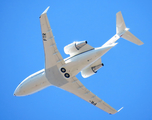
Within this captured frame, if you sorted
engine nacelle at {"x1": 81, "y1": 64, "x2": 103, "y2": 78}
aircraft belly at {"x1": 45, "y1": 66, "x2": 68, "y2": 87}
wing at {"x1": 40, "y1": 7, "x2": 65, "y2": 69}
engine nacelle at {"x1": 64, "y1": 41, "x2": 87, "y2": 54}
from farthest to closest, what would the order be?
engine nacelle at {"x1": 81, "y1": 64, "x2": 103, "y2": 78}, aircraft belly at {"x1": 45, "y1": 66, "x2": 68, "y2": 87}, engine nacelle at {"x1": 64, "y1": 41, "x2": 87, "y2": 54}, wing at {"x1": 40, "y1": 7, "x2": 65, "y2": 69}

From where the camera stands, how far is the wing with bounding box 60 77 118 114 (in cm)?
2408

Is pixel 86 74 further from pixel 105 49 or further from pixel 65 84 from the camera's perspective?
pixel 105 49

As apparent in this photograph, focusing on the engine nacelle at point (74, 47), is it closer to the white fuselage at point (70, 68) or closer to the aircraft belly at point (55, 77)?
the white fuselage at point (70, 68)

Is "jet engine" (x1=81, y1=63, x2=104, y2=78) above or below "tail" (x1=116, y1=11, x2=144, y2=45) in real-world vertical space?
below

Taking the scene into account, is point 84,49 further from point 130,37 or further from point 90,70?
point 130,37

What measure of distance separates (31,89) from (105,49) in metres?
9.63

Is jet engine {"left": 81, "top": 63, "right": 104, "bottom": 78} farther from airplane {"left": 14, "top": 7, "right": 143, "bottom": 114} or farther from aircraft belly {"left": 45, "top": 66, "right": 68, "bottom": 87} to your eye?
aircraft belly {"left": 45, "top": 66, "right": 68, "bottom": 87}

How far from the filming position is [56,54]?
2097 cm

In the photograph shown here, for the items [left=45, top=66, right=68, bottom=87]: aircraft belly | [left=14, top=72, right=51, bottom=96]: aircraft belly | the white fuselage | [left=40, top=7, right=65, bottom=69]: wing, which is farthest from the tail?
[left=14, top=72, right=51, bottom=96]: aircraft belly

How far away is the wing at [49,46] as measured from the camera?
18156 mm

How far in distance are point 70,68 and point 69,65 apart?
40 cm

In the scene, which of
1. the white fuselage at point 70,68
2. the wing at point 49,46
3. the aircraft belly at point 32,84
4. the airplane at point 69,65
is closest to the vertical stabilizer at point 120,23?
the airplane at point 69,65

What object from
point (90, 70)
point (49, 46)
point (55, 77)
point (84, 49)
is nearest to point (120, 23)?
point (84, 49)

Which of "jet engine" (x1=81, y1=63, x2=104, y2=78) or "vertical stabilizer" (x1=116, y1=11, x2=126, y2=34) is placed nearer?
"vertical stabilizer" (x1=116, y1=11, x2=126, y2=34)
